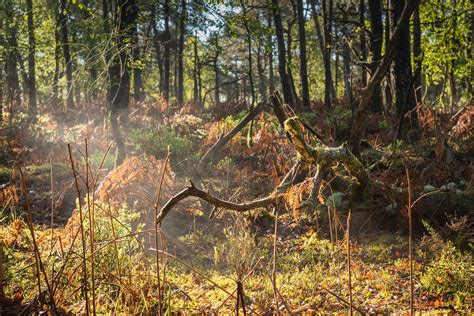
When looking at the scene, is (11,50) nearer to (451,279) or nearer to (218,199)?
(218,199)

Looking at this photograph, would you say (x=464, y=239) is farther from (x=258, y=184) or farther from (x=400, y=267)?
(x=258, y=184)

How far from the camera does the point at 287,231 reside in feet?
17.3

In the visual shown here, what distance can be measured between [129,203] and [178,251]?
117 centimetres

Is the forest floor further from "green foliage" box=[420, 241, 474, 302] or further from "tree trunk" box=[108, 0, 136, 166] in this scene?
"tree trunk" box=[108, 0, 136, 166]

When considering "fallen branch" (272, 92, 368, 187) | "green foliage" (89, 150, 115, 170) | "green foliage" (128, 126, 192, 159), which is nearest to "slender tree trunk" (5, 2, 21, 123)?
"green foliage" (89, 150, 115, 170)

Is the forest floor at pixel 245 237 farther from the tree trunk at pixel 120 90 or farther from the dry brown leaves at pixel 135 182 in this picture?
the tree trunk at pixel 120 90

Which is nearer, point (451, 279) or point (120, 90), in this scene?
point (451, 279)

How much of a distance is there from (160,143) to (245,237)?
496cm

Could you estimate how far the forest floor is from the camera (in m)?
2.79

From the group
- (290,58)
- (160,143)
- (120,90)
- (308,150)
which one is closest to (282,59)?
(290,58)

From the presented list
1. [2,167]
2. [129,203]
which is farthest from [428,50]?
[2,167]

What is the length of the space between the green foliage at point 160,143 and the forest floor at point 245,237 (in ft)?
0.16

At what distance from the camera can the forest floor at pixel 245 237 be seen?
2.79 m

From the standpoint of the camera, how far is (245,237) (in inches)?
165
